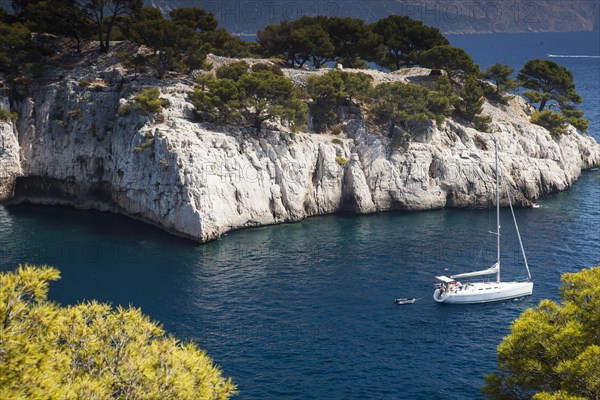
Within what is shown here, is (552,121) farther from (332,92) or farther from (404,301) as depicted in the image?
(404,301)

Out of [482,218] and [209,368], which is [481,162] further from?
[209,368]

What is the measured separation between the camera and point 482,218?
264ft

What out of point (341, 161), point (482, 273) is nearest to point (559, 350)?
point (482, 273)

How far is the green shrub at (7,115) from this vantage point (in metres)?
79.6

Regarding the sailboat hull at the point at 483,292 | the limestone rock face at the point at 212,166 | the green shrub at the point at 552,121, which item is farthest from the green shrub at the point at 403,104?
the sailboat hull at the point at 483,292

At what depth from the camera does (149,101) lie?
76.2 m

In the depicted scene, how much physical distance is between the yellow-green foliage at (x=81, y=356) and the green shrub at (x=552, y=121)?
300 ft

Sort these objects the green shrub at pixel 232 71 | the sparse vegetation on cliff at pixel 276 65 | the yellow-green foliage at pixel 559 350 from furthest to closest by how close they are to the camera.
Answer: the green shrub at pixel 232 71 → the sparse vegetation on cliff at pixel 276 65 → the yellow-green foliage at pixel 559 350

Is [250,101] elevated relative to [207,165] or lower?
elevated

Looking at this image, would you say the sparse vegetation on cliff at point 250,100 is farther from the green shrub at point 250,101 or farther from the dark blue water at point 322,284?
the dark blue water at point 322,284

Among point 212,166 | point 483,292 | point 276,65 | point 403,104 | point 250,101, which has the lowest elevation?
point 483,292

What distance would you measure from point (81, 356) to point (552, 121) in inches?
3768

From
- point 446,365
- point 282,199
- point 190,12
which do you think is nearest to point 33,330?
point 446,365

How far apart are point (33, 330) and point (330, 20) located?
308ft
